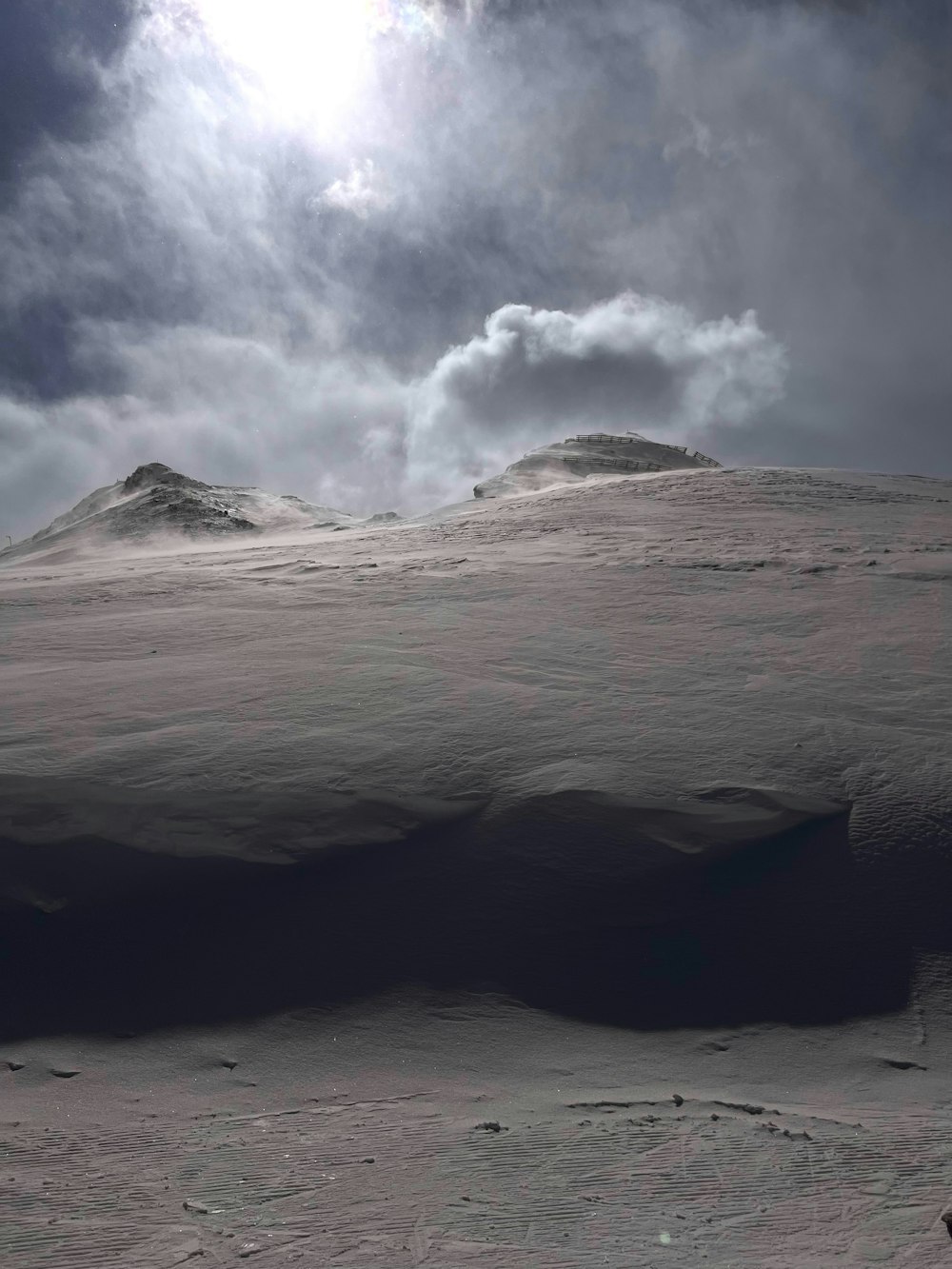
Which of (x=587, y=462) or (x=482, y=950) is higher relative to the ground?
(x=587, y=462)

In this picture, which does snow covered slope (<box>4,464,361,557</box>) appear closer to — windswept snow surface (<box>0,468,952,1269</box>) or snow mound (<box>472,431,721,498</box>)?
snow mound (<box>472,431,721,498</box>)

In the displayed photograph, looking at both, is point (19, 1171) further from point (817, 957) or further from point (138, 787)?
point (817, 957)

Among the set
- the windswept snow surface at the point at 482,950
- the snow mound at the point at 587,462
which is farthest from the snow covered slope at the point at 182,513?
the windswept snow surface at the point at 482,950

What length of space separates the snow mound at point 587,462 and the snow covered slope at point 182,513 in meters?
4.33

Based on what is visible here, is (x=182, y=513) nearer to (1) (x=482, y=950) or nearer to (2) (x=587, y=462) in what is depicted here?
(2) (x=587, y=462)

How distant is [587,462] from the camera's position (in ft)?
77.8

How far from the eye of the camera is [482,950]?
135 inches

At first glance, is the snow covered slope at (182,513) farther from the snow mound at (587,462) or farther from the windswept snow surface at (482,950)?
the windswept snow surface at (482,950)

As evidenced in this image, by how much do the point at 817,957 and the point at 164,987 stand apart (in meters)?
2.57

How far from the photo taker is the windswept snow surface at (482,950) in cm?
225

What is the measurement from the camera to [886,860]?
12.4ft

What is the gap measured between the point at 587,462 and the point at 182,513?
1089cm

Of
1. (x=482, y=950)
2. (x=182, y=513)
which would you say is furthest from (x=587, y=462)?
(x=482, y=950)

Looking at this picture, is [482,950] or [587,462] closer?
[482,950]
